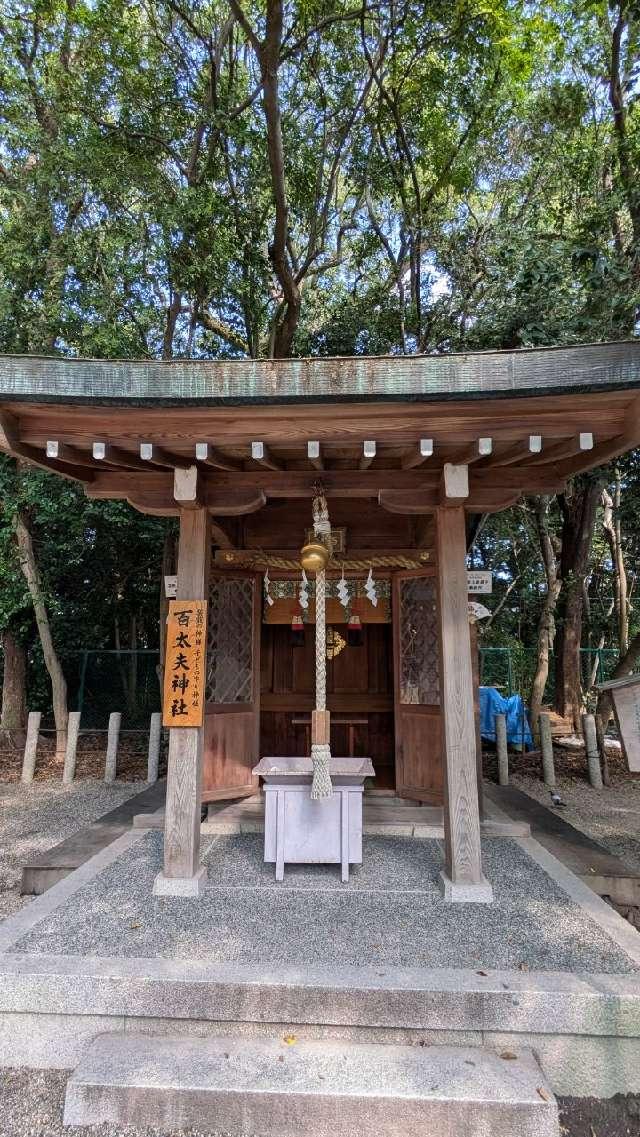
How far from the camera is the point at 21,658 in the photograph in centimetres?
1035

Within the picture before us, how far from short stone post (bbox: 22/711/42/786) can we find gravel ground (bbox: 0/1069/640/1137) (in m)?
6.04

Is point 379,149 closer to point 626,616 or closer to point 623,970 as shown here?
point 626,616

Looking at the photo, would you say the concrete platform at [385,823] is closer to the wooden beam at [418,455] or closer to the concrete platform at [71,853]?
the concrete platform at [71,853]

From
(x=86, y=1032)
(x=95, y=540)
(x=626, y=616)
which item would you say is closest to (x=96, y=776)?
(x=95, y=540)

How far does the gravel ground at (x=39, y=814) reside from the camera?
203 inches

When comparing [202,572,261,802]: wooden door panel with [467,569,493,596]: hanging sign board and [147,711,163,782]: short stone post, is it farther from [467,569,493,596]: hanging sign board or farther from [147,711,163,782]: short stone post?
[147,711,163,782]: short stone post

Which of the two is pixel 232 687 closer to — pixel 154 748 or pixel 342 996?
pixel 154 748

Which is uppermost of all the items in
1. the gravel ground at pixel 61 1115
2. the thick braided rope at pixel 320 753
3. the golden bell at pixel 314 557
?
the golden bell at pixel 314 557

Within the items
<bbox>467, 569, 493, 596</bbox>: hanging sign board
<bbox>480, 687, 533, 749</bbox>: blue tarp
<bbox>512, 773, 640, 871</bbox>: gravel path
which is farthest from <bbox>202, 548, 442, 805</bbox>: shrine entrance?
<bbox>480, 687, 533, 749</bbox>: blue tarp

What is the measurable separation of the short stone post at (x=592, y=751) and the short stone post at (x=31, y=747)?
→ 797 centimetres

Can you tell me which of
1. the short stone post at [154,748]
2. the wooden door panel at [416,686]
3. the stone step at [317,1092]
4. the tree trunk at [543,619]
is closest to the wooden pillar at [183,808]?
the stone step at [317,1092]

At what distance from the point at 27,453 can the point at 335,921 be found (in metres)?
3.70

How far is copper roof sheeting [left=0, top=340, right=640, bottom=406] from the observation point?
334cm

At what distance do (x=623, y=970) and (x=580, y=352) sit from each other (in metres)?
3.40
